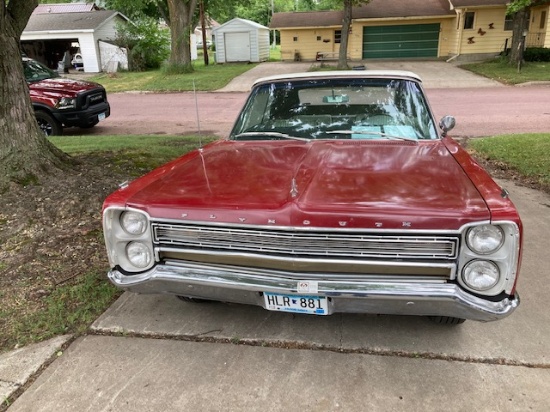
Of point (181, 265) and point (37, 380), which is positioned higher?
point (181, 265)

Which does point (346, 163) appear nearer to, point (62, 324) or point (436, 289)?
point (436, 289)

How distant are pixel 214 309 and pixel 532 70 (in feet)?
70.4

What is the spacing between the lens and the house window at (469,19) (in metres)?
27.3

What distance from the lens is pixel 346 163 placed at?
3113mm

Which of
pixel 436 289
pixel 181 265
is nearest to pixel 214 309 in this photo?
pixel 181 265

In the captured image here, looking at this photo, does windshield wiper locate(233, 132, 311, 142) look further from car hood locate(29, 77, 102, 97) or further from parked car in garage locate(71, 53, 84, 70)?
parked car in garage locate(71, 53, 84, 70)

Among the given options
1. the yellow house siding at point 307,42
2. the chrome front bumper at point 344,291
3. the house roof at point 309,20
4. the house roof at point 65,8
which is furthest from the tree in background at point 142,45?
the chrome front bumper at point 344,291

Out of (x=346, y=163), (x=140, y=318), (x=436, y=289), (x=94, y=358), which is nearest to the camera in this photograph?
(x=436, y=289)

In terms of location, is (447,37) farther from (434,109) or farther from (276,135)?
(276,135)

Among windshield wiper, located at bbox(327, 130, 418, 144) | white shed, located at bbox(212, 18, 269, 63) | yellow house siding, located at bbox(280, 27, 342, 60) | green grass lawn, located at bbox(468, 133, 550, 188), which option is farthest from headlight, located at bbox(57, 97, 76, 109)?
white shed, located at bbox(212, 18, 269, 63)

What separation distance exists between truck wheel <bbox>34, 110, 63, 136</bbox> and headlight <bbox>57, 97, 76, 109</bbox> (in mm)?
376

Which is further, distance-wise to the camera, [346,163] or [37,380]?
[346,163]

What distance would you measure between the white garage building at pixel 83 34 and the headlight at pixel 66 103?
21.6 meters

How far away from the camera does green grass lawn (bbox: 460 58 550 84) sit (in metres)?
18.4
